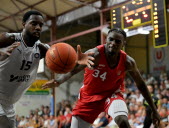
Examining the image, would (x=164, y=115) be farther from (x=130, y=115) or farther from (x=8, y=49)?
(x=8, y=49)

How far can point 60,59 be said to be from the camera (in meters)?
3.71

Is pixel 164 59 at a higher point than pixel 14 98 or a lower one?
higher

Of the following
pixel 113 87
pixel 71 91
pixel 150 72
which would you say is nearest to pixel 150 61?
pixel 150 72

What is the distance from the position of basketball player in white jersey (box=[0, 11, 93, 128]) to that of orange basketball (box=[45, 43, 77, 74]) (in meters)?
0.11

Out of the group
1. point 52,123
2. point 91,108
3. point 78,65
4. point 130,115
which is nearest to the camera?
point 78,65

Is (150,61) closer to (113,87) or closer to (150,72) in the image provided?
(150,72)

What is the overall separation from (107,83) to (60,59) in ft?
2.47

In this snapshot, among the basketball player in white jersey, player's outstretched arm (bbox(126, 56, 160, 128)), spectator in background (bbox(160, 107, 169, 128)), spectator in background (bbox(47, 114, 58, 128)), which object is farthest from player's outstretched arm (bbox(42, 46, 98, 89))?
spectator in background (bbox(47, 114, 58, 128))

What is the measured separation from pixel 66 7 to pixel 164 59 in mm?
7099

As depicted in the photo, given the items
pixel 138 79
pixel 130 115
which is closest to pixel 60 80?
pixel 138 79

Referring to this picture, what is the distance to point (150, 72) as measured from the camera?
19031mm

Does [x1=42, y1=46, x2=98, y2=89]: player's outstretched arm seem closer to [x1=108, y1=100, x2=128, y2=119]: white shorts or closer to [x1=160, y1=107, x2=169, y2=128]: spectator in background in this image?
[x1=108, y1=100, x2=128, y2=119]: white shorts

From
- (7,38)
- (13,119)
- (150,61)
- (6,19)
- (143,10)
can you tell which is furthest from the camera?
(150,61)

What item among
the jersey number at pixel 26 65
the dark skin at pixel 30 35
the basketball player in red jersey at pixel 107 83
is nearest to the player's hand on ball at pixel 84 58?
the basketball player in red jersey at pixel 107 83
